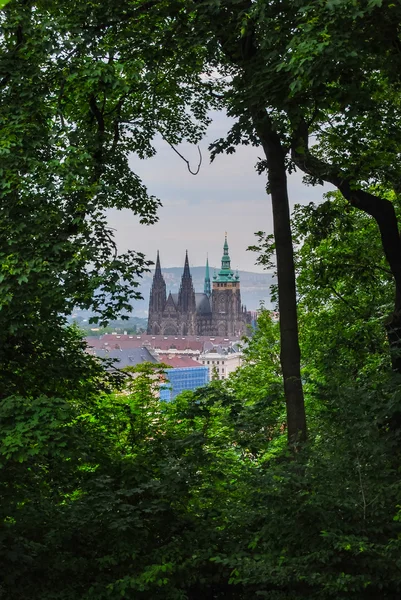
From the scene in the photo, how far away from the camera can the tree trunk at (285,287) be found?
26.5 feet

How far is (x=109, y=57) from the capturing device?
775cm

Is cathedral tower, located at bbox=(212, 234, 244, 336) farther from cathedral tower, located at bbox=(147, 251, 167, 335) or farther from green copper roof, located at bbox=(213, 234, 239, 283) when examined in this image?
cathedral tower, located at bbox=(147, 251, 167, 335)

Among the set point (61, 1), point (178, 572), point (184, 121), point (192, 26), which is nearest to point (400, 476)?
point (178, 572)

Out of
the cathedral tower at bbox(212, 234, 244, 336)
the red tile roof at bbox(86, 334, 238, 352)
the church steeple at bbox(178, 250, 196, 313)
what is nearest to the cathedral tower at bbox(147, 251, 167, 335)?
the red tile roof at bbox(86, 334, 238, 352)

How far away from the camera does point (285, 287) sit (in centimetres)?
834

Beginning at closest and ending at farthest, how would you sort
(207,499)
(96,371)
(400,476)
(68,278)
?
(400,476) < (68,278) < (207,499) < (96,371)

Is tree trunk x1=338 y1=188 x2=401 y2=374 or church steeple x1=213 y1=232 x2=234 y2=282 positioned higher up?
church steeple x1=213 y1=232 x2=234 y2=282

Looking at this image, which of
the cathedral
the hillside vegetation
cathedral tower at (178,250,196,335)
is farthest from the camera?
cathedral tower at (178,250,196,335)

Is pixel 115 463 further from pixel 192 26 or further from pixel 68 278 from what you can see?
pixel 192 26

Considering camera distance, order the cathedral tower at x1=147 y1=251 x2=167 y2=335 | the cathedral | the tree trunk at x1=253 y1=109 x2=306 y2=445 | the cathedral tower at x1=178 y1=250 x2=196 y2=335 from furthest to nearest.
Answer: the cathedral tower at x1=178 y1=250 x2=196 y2=335 → the cathedral → the cathedral tower at x1=147 y1=251 x2=167 y2=335 → the tree trunk at x1=253 y1=109 x2=306 y2=445

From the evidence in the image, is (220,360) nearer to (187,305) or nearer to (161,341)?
(161,341)

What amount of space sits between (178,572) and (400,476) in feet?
6.21

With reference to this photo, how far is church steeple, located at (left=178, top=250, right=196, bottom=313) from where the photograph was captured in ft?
555

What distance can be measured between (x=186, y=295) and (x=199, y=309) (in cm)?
524
